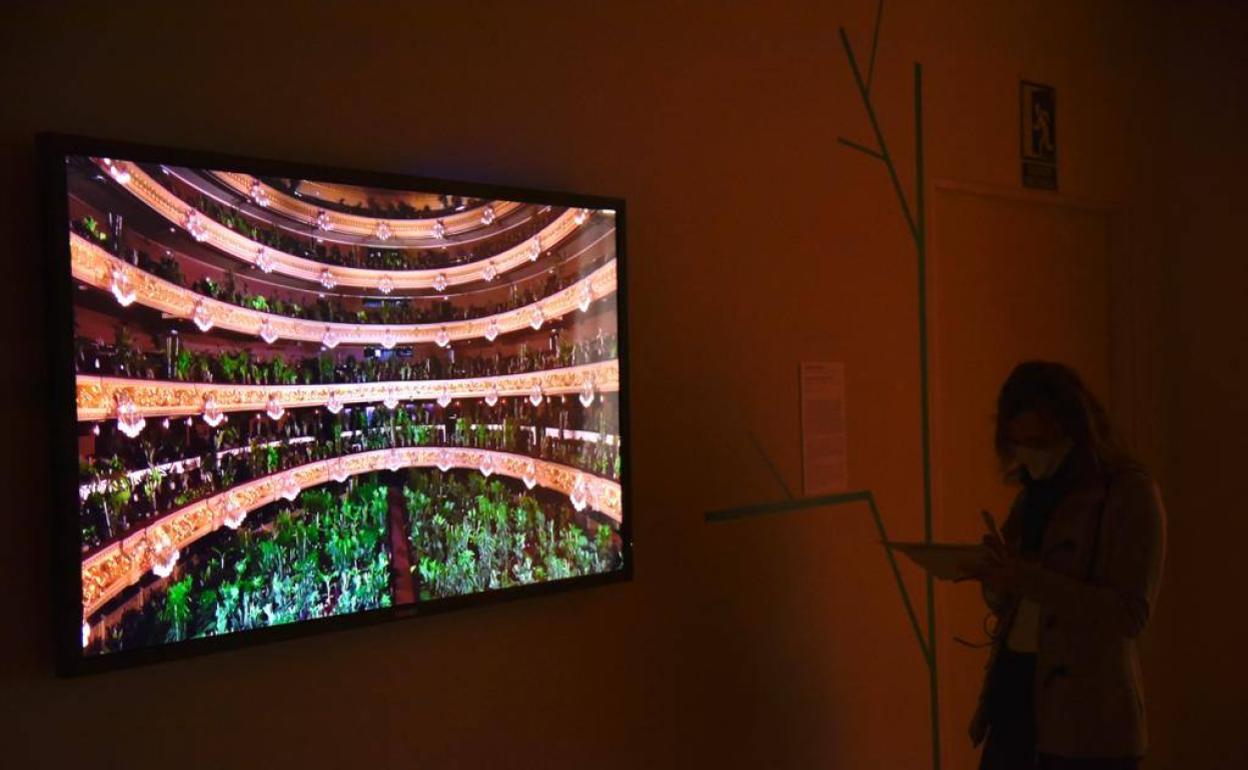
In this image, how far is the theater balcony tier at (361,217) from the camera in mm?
1658

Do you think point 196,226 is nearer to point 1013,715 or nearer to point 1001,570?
point 1001,570

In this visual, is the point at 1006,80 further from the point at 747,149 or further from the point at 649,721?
the point at 649,721

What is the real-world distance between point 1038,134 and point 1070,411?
68.3 inches

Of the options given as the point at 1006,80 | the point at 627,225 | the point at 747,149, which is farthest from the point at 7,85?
the point at 1006,80

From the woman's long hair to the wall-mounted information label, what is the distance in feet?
2.16

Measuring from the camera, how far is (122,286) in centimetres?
152

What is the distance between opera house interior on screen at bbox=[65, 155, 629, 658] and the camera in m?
1.51

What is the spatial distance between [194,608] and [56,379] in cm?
45

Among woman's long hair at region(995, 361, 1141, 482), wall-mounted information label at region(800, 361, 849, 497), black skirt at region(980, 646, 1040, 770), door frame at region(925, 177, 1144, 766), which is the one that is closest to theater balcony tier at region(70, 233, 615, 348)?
wall-mounted information label at region(800, 361, 849, 497)

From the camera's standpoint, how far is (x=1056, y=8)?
3.40m

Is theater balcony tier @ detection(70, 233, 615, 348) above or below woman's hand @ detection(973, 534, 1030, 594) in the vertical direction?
above

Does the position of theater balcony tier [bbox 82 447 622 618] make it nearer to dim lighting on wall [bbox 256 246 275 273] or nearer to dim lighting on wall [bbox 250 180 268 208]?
dim lighting on wall [bbox 256 246 275 273]

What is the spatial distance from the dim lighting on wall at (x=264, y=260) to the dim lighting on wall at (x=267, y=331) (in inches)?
3.8

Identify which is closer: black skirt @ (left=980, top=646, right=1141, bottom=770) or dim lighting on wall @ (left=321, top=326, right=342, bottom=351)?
dim lighting on wall @ (left=321, top=326, right=342, bottom=351)
